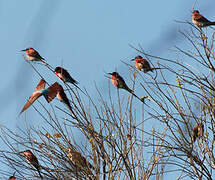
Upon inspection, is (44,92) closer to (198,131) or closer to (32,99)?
(32,99)

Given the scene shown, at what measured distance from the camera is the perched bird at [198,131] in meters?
Result: 4.69

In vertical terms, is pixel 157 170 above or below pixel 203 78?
below

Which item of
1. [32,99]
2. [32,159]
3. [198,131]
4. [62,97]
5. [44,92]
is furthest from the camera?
[198,131]

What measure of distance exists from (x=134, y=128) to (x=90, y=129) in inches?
21.7

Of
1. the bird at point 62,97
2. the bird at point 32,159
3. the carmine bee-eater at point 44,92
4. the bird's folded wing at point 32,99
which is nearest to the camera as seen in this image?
the bird's folded wing at point 32,99

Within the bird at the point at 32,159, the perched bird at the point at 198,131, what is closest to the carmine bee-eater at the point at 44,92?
the bird at the point at 32,159

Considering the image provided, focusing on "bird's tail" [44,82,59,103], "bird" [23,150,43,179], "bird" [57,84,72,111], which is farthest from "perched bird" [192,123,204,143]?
"bird" [23,150,43,179]

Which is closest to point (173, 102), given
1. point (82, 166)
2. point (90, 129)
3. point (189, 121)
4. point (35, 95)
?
point (189, 121)

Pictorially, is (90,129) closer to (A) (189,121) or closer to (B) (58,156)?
(B) (58,156)

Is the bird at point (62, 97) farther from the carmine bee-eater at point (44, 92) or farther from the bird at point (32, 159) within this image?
the bird at point (32, 159)

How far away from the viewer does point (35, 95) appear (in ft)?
14.2

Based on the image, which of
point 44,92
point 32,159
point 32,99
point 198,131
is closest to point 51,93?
point 44,92

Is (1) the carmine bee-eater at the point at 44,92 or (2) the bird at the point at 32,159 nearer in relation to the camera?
(1) the carmine bee-eater at the point at 44,92

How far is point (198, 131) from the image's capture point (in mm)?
4852
